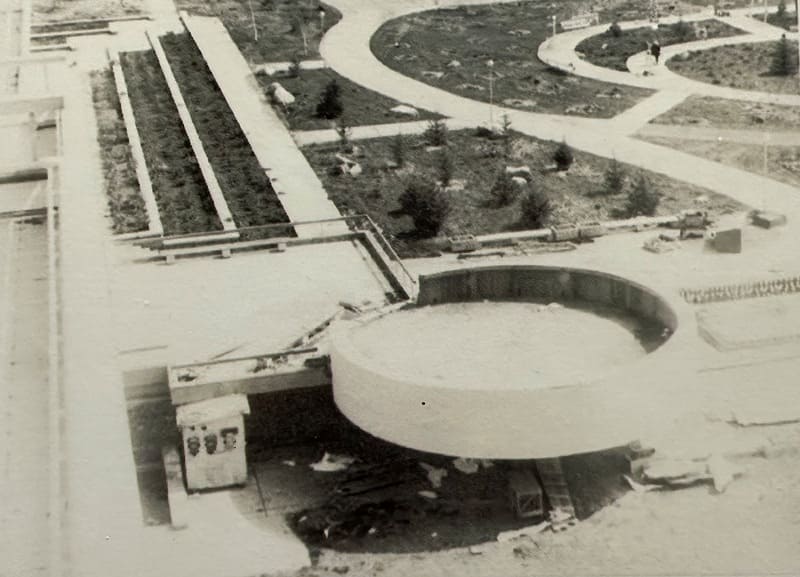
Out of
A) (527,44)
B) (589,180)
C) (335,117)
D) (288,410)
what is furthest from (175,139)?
(288,410)

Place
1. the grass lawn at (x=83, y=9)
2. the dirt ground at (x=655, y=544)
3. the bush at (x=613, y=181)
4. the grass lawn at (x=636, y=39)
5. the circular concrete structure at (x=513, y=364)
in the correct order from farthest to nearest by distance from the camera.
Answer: the grass lawn at (x=83, y=9)
the grass lawn at (x=636, y=39)
the bush at (x=613, y=181)
the circular concrete structure at (x=513, y=364)
the dirt ground at (x=655, y=544)

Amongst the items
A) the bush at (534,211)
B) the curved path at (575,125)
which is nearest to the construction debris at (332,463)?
the bush at (534,211)

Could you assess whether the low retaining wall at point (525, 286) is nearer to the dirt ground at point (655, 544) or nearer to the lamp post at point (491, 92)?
the dirt ground at point (655, 544)

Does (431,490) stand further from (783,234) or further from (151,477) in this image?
(783,234)

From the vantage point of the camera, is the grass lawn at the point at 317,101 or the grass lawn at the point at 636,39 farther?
the grass lawn at the point at 636,39

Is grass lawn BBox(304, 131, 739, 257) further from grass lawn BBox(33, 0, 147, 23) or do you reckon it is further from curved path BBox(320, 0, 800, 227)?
grass lawn BBox(33, 0, 147, 23)

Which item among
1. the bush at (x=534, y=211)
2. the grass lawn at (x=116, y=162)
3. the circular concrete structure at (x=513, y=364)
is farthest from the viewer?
the bush at (x=534, y=211)
